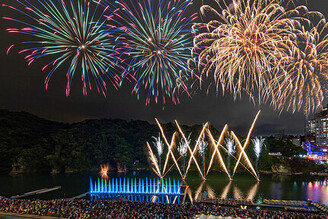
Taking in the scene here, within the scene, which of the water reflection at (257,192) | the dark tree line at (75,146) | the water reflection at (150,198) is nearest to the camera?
the water reflection at (150,198)

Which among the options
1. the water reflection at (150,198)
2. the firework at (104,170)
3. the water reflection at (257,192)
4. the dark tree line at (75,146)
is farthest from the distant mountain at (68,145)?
the water reflection at (257,192)

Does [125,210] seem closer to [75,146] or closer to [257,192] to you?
[257,192]

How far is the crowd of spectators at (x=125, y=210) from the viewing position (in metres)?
22.5

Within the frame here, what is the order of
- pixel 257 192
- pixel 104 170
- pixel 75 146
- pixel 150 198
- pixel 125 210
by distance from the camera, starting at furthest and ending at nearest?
1. pixel 75 146
2. pixel 104 170
3. pixel 257 192
4. pixel 150 198
5. pixel 125 210

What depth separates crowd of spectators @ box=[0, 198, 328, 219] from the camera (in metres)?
22.5

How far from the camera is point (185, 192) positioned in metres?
39.3

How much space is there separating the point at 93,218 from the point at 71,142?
54.5 metres

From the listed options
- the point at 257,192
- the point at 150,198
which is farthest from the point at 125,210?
the point at 257,192

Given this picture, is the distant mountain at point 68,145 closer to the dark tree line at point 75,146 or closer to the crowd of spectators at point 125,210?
the dark tree line at point 75,146

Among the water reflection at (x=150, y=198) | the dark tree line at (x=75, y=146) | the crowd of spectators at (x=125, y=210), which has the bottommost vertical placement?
the water reflection at (x=150, y=198)

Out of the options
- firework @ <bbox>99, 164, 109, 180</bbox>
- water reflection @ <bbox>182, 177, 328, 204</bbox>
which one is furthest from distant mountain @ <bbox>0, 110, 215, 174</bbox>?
water reflection @ <bbox>182, 177, 328, 204</bbox>

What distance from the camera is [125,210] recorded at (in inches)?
952

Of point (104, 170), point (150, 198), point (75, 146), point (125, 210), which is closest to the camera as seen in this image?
point (125, 210)

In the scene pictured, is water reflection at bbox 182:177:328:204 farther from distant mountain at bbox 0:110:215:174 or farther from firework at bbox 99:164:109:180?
distant mountain at bbox 0:110:215:174
